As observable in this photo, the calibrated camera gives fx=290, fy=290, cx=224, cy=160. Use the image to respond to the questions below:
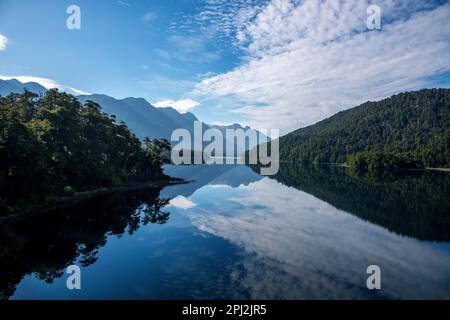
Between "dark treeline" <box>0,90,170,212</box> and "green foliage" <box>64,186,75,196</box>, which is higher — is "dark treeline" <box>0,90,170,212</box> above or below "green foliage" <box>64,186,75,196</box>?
above

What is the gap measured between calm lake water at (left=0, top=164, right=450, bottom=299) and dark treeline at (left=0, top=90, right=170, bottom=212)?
6.93 meters

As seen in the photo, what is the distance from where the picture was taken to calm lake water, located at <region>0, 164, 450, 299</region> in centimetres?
2416

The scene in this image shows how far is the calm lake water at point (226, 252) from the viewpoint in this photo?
24.2 meters

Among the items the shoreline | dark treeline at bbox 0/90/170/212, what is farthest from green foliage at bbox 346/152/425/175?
dark treeline at bbox 0/90/170/212

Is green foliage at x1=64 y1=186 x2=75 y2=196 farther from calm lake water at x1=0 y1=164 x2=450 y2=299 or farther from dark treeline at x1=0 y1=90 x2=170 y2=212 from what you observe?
calm lake water at x1=0 y1=164 x2=450 y2=299

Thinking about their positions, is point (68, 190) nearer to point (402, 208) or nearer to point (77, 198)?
point (77, 198)

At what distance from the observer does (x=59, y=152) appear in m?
59.6

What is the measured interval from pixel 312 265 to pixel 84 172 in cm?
6354

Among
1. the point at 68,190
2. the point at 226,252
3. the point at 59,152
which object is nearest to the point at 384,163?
the point at 226,252

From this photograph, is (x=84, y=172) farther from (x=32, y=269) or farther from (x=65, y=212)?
(x=32, y=269)

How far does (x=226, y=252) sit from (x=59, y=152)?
145 feet
